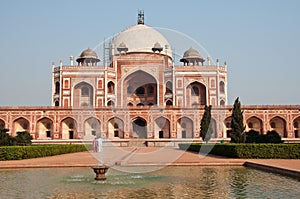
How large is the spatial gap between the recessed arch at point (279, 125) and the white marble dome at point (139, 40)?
12.8 meters

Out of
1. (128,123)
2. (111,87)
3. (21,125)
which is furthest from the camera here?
(111,87)

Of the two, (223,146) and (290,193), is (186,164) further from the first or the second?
(290,193)

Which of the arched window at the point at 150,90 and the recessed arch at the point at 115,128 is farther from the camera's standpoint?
the arched window at the point at 150,90

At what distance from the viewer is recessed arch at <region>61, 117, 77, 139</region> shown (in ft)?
98.2

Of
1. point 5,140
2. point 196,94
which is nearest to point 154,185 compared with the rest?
point 5,140

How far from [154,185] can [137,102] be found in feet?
95.0

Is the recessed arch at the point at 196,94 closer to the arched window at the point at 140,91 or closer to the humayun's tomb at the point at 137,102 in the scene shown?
the humayun's tomb at the point at 137,102

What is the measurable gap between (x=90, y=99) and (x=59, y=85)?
125 inches

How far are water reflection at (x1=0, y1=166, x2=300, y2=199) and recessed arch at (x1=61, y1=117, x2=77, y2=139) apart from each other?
20.7m

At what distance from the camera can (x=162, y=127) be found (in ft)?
100

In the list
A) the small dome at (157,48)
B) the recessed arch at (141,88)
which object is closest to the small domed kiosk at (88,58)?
the recessed arch at (141,88)

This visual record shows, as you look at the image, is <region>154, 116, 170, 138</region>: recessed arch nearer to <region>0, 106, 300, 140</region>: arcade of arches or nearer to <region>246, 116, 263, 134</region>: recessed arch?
<region>0, 106, 300, 140</region>: arcade of arches

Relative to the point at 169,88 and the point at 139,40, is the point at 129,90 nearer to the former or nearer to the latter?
the point at 169,88

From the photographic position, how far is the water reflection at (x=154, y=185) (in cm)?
618
